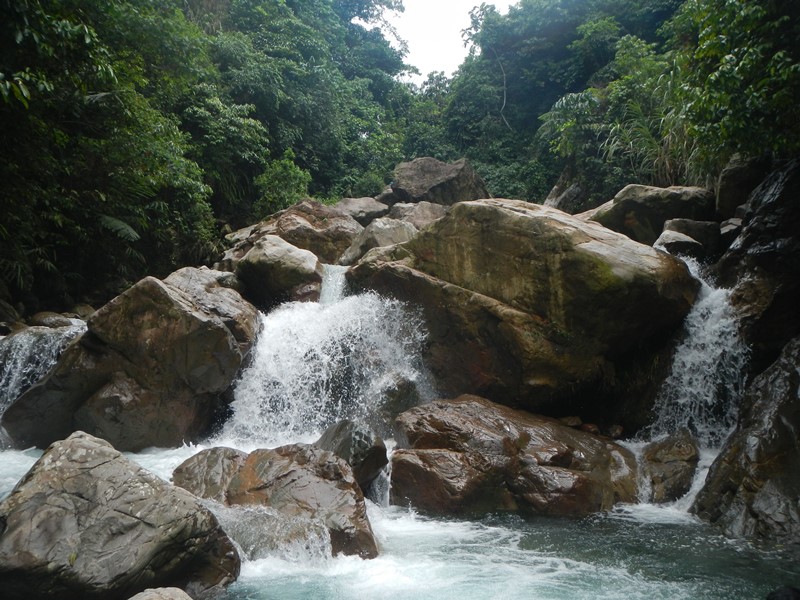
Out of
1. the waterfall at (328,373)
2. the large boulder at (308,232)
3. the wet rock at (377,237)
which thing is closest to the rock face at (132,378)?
the waterfall at (328,373)

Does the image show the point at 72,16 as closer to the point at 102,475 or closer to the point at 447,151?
the point at 102,475

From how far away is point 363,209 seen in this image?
68.0 ft

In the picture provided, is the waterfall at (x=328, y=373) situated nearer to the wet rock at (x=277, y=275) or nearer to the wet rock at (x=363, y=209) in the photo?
the wet rock at (x=277, y=275)

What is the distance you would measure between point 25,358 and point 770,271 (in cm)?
1235

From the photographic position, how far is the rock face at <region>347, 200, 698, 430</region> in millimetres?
9383

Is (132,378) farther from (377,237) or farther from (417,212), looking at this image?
(417,212)

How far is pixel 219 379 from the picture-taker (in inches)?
393

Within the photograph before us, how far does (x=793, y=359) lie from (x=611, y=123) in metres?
11.5

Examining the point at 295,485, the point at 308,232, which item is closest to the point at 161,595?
the point at 295,485

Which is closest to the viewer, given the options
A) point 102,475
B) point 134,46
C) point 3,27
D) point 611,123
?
point 102,475

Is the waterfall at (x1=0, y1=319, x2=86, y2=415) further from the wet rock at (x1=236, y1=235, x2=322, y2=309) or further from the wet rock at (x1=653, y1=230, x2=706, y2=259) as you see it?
the wet rock at (x1=653, y1=230, x2=706, y2=259)

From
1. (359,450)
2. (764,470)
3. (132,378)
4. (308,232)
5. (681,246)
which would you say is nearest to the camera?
(764,470)

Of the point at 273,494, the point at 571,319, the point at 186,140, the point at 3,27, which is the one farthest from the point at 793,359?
the point at 186,140

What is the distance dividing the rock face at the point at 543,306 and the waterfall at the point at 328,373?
0.63 m
